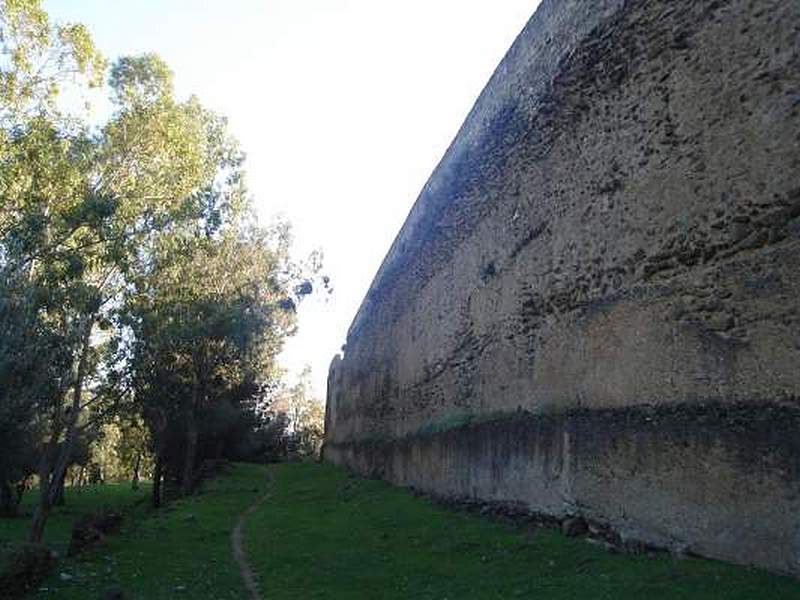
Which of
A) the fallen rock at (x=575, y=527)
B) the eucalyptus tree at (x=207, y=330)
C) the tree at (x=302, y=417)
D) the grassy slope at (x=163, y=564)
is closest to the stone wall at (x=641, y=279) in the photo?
the fallen rock at (x=575, y=527)

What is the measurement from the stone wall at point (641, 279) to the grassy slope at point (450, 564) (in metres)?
0.35

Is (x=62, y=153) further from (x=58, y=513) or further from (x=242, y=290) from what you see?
(x=58, y=513)

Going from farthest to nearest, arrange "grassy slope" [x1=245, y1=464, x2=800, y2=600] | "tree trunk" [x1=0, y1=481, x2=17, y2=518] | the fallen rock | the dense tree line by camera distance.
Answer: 1. "tree trunk" [x1=0, y1=481, x2=17, y2=518]
2. the dense tree line
3. the fallen rock
4. "grassy slope" [x1=245, y1=464, x2=800, y2=600]

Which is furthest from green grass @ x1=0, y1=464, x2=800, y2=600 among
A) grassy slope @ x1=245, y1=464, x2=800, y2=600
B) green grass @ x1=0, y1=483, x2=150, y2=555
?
green grass @ x1=0, y1=483, x2=150, y2=555

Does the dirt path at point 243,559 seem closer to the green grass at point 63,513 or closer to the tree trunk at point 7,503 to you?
the green grass at point 63,513

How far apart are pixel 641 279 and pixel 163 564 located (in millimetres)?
6231

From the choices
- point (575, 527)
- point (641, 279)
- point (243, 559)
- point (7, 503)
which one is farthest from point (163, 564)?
Result: point (7, 503)

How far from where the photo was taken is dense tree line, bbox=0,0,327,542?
420 inches

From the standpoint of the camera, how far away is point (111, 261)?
1205 centimetres

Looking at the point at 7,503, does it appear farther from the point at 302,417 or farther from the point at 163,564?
the point at 302,417

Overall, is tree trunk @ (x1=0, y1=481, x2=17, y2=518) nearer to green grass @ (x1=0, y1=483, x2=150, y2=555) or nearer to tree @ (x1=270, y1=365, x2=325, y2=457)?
green grass @ (x1=0, y1=483, x2=150, y2=555)

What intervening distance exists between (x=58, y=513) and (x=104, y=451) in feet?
76.6

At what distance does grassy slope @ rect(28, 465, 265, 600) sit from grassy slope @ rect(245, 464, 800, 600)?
452mm

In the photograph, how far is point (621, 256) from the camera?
7.30 meters
